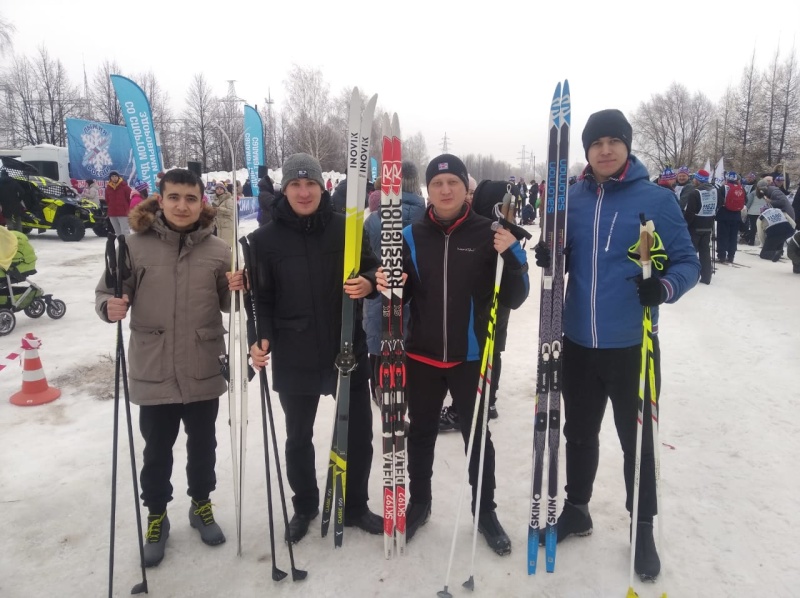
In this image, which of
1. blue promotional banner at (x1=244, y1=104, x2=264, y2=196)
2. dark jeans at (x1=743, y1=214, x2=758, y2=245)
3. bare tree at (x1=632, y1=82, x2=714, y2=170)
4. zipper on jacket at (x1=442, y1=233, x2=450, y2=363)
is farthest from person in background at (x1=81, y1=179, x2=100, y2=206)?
bare tree at (x1=632, y1=82, x2=714, y2=170)

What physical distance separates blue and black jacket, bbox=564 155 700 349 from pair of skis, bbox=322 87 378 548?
3.53ft

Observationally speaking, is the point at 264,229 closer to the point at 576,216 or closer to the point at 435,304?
the point at 435,304

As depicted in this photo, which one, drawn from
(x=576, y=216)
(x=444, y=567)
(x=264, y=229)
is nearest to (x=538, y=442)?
(x=444, y=567)

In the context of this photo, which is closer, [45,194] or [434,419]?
[434,419]

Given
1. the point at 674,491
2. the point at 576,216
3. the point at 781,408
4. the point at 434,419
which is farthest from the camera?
the point at 781,408

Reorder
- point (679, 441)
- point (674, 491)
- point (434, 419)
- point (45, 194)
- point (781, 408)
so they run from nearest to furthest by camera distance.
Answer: point (434, 419) → point (674, 491) → point (679, 441) → point (781, 408) → point (45, 194)

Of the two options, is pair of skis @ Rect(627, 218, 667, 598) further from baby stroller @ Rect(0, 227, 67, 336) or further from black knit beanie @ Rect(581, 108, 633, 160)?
baby stroller @ Rect(0, 227, 67, 336)

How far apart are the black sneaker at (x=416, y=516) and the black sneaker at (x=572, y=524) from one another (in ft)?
2.06

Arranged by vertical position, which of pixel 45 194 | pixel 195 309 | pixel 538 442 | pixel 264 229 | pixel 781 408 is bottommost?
pixel 781 408

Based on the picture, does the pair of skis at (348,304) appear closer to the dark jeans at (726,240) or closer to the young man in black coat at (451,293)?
the young man in black coat at (451,293)

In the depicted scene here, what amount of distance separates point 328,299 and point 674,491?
2.44 meters

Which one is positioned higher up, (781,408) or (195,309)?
(195,309)

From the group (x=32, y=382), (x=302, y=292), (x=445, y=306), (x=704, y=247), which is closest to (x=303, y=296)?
(x=302, y=292)

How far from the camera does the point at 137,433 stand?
389 cm
